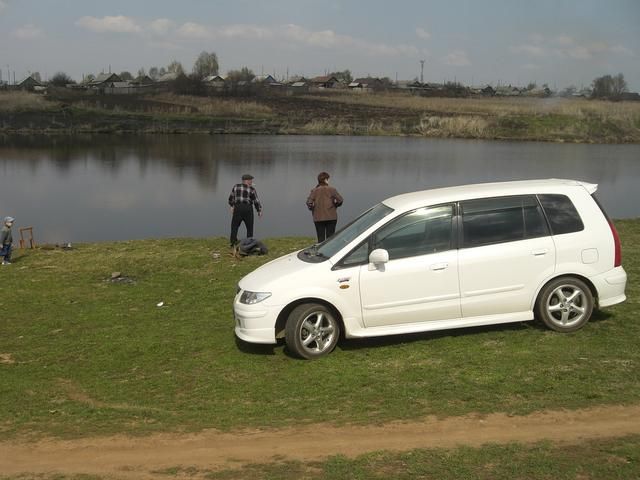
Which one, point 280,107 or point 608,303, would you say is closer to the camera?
point 608,303

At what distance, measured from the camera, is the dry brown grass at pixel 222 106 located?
7438 cm

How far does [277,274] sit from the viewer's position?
298 inches

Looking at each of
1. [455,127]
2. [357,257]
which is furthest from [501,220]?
[455,127]

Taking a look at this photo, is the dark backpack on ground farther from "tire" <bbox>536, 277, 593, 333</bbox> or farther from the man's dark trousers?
"tire" <bbox>536, 277, 593, 333</bbox>

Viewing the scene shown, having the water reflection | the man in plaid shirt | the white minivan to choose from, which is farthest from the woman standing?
the water reflection

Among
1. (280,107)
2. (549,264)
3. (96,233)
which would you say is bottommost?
(96,233)

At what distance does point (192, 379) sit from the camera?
7.10 meters

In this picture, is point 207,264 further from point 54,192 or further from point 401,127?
point 401,127

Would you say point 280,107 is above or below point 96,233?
above

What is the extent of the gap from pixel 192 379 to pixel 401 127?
204 feet

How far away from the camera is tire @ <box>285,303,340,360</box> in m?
7.26

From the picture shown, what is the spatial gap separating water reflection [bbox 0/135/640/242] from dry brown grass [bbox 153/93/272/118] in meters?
16.9

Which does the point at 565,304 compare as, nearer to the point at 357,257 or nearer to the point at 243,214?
the point at 357,257

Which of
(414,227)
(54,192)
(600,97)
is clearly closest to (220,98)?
(600,97)
